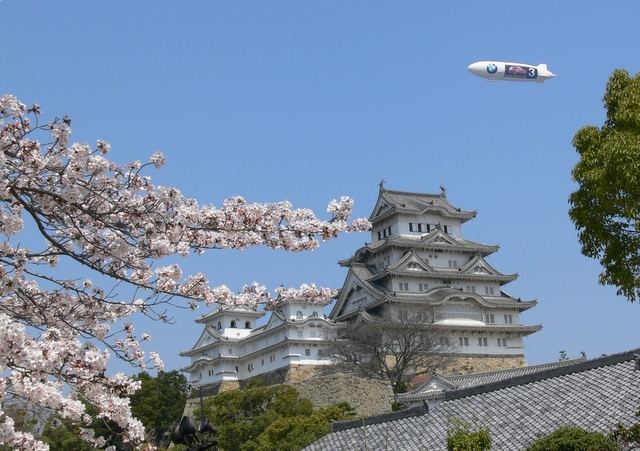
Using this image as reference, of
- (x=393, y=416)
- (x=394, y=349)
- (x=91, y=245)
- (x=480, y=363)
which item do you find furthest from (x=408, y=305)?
(x=91, y=245)

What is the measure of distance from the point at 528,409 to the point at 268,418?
1852 cm

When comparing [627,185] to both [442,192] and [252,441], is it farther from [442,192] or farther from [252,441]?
[442,192]

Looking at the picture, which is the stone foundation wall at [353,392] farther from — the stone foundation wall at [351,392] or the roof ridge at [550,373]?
the roof ridge at [550,373]

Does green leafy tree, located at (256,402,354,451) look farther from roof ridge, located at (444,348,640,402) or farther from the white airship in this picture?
A: the white airship

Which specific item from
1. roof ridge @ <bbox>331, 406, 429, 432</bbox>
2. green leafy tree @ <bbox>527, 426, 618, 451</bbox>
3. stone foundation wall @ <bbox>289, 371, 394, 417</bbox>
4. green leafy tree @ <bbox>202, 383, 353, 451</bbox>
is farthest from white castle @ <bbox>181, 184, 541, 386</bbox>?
green leafy tree @ <bbox>527, 426, 618, 451</bbox>

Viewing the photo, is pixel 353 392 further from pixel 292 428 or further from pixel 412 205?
pixel 412 205

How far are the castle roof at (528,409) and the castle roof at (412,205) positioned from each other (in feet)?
115

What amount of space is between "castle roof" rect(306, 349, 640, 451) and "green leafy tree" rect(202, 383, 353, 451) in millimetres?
6315

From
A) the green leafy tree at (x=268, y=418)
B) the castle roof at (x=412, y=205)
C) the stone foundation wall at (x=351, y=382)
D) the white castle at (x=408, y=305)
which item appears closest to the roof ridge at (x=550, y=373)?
the green leafy tree at (x=268, y=418)

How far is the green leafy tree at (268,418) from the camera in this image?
2753 cm

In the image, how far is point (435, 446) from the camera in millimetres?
16188

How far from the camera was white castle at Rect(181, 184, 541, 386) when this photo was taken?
1934 inches

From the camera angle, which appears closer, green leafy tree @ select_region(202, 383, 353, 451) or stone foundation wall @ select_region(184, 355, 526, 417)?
green leafy tree @ select_region(202, 383, 353, 451)

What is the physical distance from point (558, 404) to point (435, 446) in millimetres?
2797
